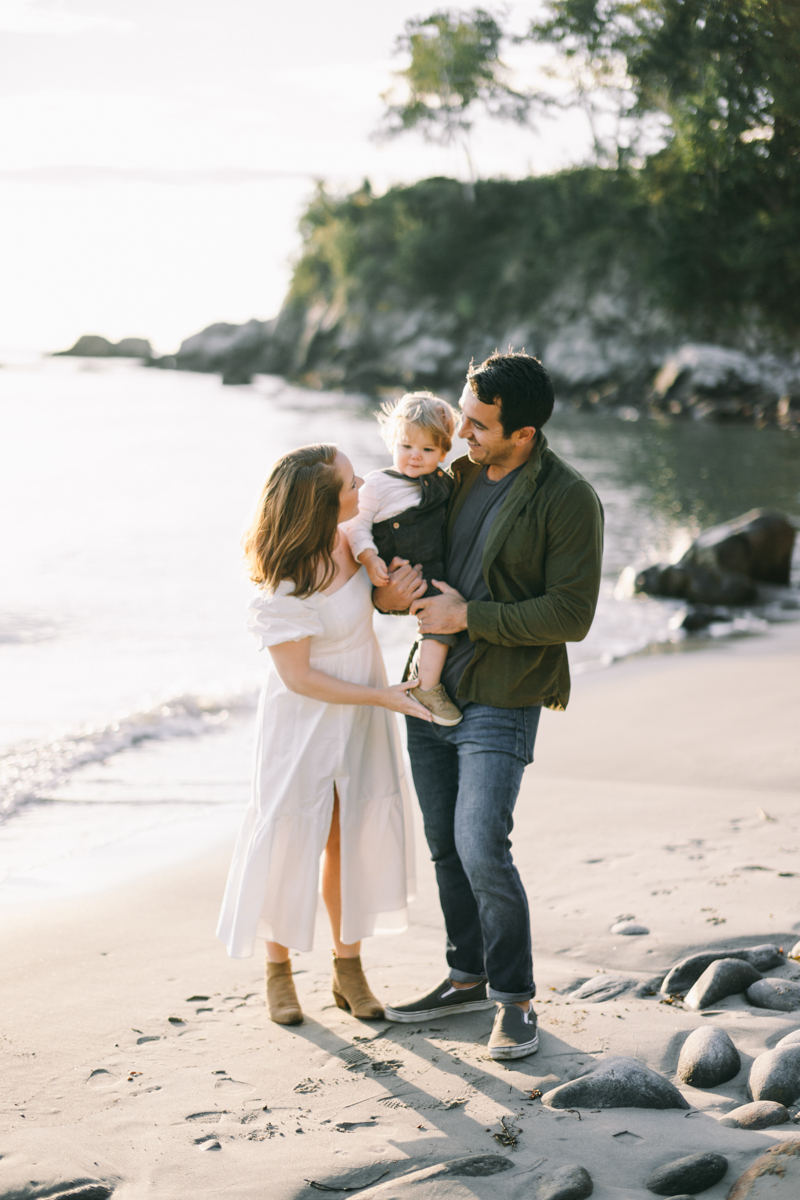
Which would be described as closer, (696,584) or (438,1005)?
(438,1005)

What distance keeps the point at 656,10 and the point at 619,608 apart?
235 inches

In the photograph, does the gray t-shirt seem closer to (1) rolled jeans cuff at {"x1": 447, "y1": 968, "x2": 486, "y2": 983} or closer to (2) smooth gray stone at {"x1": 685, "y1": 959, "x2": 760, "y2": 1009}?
(1) rolled jeans cuff at {"x1": 447, "y1": 968, "x2": 486, "y2": 983}

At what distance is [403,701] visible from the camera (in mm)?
3023

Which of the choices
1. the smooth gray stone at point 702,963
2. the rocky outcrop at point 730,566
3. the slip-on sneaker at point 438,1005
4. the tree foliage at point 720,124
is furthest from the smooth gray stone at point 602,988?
the rocky outcrop at point 730,566

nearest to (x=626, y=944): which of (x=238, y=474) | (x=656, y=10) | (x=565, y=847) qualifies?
(x=565, y=847)

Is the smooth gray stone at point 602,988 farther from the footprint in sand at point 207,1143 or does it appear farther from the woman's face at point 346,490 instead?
the woman's face at point 346,490

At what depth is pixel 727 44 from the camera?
7.60 m

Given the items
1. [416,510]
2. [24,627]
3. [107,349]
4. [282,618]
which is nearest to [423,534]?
[416,510]

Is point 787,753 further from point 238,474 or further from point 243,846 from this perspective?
point 238,474

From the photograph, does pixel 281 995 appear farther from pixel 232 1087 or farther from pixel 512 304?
pixel 512 304

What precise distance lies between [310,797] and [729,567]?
980 cm

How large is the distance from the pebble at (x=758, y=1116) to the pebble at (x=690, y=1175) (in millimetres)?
235

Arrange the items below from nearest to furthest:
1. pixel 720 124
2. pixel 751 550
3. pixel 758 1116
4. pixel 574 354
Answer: pixel 758 1116 → pixel 720 124 → pixel 751 550 → pixel 574 354

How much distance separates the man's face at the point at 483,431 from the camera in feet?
9.49
